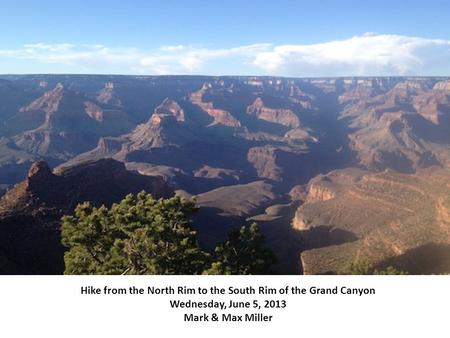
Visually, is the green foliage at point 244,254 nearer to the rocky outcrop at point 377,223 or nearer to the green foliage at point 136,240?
the green foliage at point 136,240

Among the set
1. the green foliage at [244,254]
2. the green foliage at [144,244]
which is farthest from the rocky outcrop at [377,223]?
the green foliage at [144,244]

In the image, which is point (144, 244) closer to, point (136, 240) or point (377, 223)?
point (136, 240)

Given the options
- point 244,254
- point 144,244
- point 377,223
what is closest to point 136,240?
point 144,244

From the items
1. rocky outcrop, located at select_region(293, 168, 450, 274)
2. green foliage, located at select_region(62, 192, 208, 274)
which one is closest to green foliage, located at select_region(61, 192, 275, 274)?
green foliage, located at select_region(62, 192, 208, 274)

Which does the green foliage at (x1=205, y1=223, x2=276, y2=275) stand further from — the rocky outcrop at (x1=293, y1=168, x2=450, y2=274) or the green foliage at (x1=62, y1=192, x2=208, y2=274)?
the rocky outcrop at (x1=293, y1=168, x2=450, y2=274)
